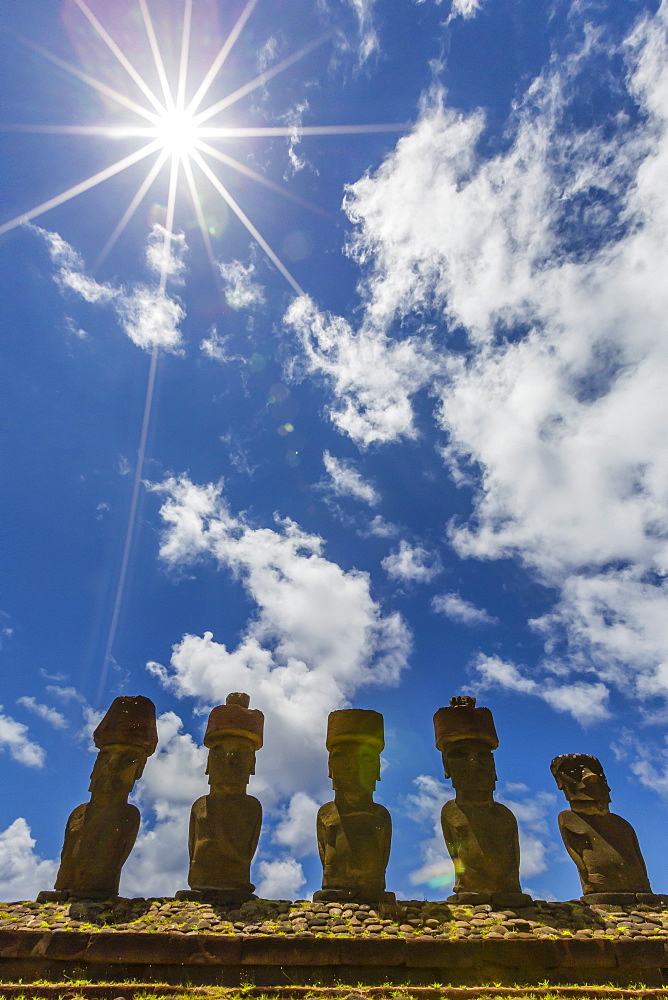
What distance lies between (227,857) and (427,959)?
5285 millimetres

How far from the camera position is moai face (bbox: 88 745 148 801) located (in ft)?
49.6

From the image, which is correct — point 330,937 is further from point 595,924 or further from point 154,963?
point 595,924

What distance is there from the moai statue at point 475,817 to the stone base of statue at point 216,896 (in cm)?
456

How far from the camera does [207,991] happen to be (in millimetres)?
9047

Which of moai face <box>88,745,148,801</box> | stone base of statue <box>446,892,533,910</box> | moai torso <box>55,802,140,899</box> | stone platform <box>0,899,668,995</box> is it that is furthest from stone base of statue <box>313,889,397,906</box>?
moai face <box>88,745,148,801</box>

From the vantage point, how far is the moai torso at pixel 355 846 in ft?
43.7

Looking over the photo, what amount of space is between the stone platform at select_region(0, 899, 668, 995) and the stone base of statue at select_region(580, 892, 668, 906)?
1.13m

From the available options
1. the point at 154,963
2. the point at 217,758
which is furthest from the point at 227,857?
the point at 154,963

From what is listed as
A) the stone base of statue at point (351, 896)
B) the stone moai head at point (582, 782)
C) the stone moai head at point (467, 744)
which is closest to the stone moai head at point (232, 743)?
the stone base of statue at point (351, 896)

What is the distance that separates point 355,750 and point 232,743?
311 cm

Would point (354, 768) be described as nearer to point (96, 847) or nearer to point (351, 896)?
point (351, 896)

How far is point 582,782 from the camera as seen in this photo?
14.8m

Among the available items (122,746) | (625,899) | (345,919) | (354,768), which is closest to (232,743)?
(122,746)

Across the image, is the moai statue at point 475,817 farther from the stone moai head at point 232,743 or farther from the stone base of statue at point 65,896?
the stone base of statue at point 65,896
